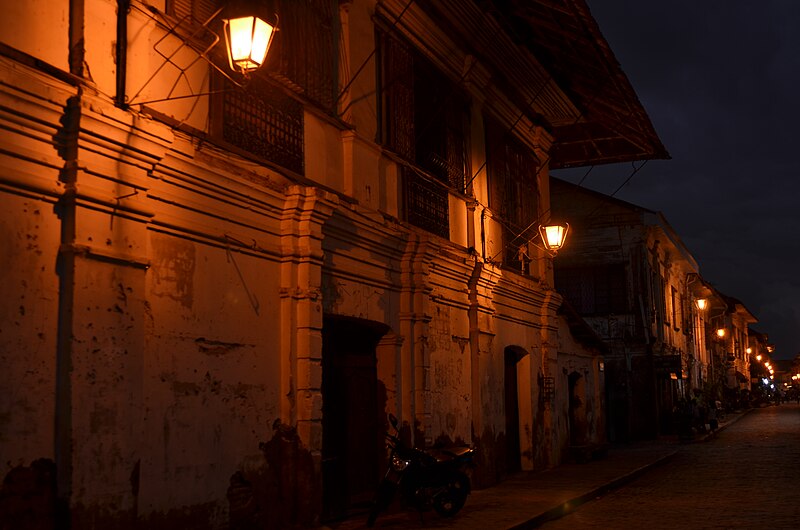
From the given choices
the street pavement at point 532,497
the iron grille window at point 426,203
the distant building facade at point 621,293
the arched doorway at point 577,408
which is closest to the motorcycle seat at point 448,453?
the street pavement at point 532,497

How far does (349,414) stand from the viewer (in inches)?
425

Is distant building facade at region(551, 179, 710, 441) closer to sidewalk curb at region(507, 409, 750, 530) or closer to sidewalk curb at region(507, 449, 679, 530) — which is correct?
sidewalk curb at region(507, 409, 750, 530)

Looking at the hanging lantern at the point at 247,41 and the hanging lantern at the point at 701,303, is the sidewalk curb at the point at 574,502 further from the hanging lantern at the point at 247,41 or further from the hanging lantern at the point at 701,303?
the hanging lantern at the point at 701,303

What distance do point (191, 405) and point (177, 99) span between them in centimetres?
250

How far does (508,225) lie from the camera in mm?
16219

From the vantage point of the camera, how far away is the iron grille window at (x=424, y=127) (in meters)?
11.7

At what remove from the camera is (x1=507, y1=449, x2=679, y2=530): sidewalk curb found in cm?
1066

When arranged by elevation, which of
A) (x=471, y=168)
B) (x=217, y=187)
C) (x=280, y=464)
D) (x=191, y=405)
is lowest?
(x=280, y=464)

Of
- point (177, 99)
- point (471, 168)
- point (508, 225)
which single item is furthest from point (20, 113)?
point (508, 225)

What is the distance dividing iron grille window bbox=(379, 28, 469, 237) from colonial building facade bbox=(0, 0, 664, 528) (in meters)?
0.05

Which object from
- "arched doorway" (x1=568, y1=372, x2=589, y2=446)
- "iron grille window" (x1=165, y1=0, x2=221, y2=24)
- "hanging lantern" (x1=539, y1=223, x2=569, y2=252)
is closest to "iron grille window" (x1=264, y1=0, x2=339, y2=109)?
"iron grille window" (x1=165, y1=0, x2=221, y2=24)

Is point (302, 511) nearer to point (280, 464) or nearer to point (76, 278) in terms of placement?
point (280, 464)

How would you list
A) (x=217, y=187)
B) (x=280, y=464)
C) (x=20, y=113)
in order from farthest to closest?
(x=280, y=464), (x=217, y=187), (x=20, y=113)

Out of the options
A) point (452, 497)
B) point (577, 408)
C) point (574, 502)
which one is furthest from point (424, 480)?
point (577, 408)
